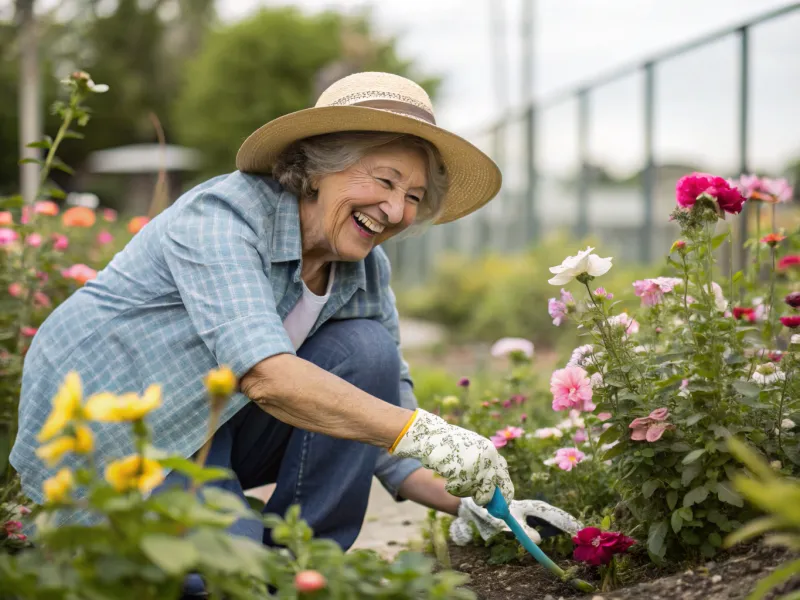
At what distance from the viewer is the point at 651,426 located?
1.83 m

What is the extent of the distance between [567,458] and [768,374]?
0.53m

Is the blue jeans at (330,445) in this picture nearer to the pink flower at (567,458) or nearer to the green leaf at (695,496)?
the pink flower at (567,458)

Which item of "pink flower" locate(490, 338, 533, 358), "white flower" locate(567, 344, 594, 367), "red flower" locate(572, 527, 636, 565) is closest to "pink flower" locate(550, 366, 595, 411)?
"white flower" locate(567, 344, 594, 367)

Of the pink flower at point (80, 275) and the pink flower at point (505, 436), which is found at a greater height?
the pink flower at point (80, 275)

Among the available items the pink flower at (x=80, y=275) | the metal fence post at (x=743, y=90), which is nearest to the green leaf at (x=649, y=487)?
the pink flower at (x=80, y=275)

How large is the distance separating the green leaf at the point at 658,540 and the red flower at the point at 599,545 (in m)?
0.04

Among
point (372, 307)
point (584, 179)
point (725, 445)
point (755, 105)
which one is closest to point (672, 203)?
point (755, 105)

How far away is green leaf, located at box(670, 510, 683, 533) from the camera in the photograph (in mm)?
1822

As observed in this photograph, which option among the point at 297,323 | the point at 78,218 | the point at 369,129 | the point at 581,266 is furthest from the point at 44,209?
the point at 581,266

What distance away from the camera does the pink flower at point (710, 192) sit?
1.85 m

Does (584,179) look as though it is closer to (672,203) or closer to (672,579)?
(672,203)

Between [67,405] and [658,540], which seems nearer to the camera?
[67,405]

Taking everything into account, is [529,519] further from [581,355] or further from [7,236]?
[7,236]

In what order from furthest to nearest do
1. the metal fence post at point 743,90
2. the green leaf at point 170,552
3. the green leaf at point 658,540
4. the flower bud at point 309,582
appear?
the metal fence post at point 743,90, the green leaf at point 658,540, the flower bud at point 309,582, the green leaf at point 170,552
